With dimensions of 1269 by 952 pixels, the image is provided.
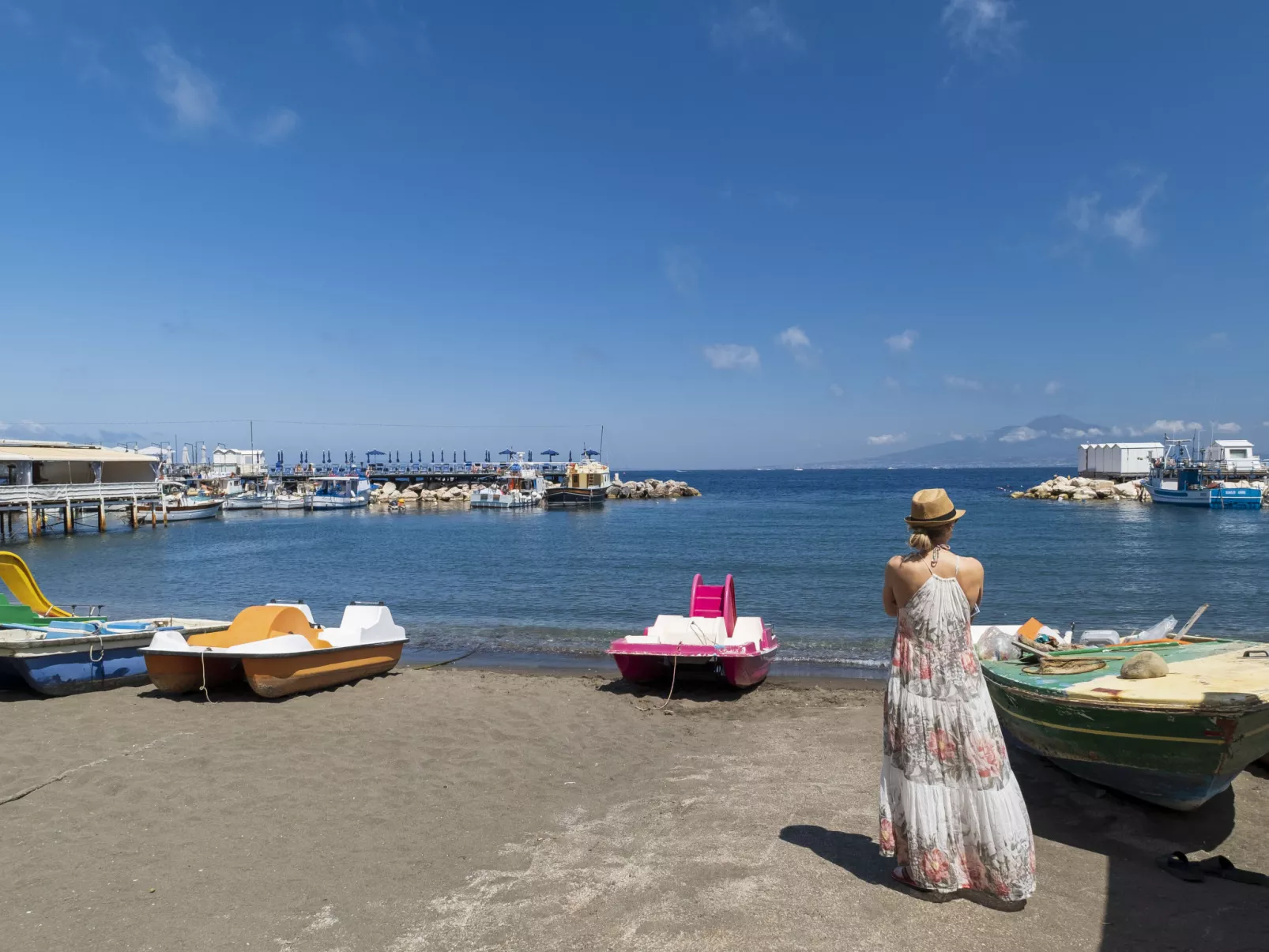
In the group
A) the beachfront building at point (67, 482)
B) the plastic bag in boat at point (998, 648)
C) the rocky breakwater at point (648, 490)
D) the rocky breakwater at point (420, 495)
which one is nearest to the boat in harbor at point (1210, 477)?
the rocky breakwater at point (648, 490)

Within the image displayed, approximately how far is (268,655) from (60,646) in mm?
2546

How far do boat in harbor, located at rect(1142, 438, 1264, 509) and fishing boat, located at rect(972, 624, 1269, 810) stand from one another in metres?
63.0

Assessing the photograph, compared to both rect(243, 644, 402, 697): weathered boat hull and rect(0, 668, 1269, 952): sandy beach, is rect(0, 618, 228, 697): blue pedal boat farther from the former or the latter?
rect(243, 644, 402, 697): weathered boat hull

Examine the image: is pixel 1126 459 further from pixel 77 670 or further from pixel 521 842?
pixel 77 670

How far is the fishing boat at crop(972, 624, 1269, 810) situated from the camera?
195 inches

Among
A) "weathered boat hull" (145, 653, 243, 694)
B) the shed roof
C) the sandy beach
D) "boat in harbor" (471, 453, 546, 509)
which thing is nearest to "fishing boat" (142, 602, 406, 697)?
"weathered boat hull" (145, 653, 243, 694)

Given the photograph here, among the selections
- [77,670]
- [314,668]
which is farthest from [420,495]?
[314,668]

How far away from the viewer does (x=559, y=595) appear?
70.4 feet

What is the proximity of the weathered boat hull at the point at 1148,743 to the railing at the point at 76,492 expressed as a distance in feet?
159

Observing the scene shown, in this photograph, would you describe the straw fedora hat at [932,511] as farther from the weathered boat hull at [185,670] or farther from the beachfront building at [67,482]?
the beachfront building at [67,482]

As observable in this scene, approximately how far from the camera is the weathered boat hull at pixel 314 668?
9.42m

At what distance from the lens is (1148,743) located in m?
5.22

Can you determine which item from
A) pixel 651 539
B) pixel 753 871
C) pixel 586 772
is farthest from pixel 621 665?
pixel 651 539

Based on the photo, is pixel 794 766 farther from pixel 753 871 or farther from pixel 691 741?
pixel 753 871
